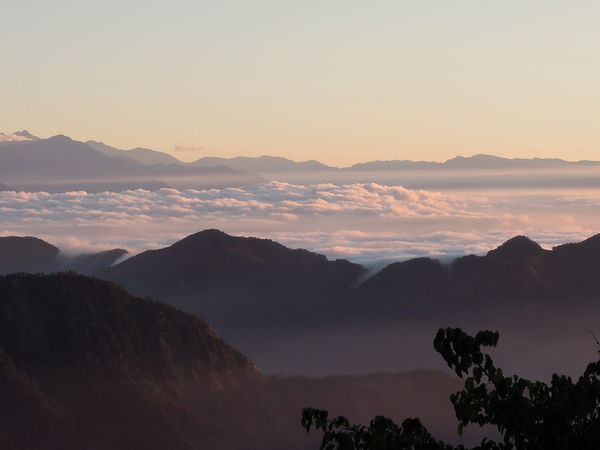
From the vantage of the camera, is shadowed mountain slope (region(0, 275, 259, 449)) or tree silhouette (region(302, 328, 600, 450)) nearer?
tree silhouette (region(302, 328, 600, 450))

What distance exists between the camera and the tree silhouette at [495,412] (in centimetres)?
3922

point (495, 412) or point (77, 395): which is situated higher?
point (495, 412)

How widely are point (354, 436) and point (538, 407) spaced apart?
20.7ft

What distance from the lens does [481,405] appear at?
133ft

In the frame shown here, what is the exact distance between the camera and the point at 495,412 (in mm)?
40469

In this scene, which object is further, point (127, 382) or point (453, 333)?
point (127, 382)

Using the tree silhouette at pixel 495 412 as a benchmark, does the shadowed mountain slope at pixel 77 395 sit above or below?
below

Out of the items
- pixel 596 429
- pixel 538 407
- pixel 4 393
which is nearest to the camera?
pixel 596 429

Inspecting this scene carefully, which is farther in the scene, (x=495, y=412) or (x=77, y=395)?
(x=77, y=395)

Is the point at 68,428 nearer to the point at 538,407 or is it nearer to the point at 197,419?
the point at 197,419

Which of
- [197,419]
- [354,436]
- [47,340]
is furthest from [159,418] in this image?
[354,436]

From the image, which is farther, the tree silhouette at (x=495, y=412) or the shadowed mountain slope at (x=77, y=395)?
the shadowed mountain slope at (x=77, y=395)

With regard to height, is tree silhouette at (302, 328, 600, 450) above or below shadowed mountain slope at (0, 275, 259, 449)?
above

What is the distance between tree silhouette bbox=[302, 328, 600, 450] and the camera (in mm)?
39219
